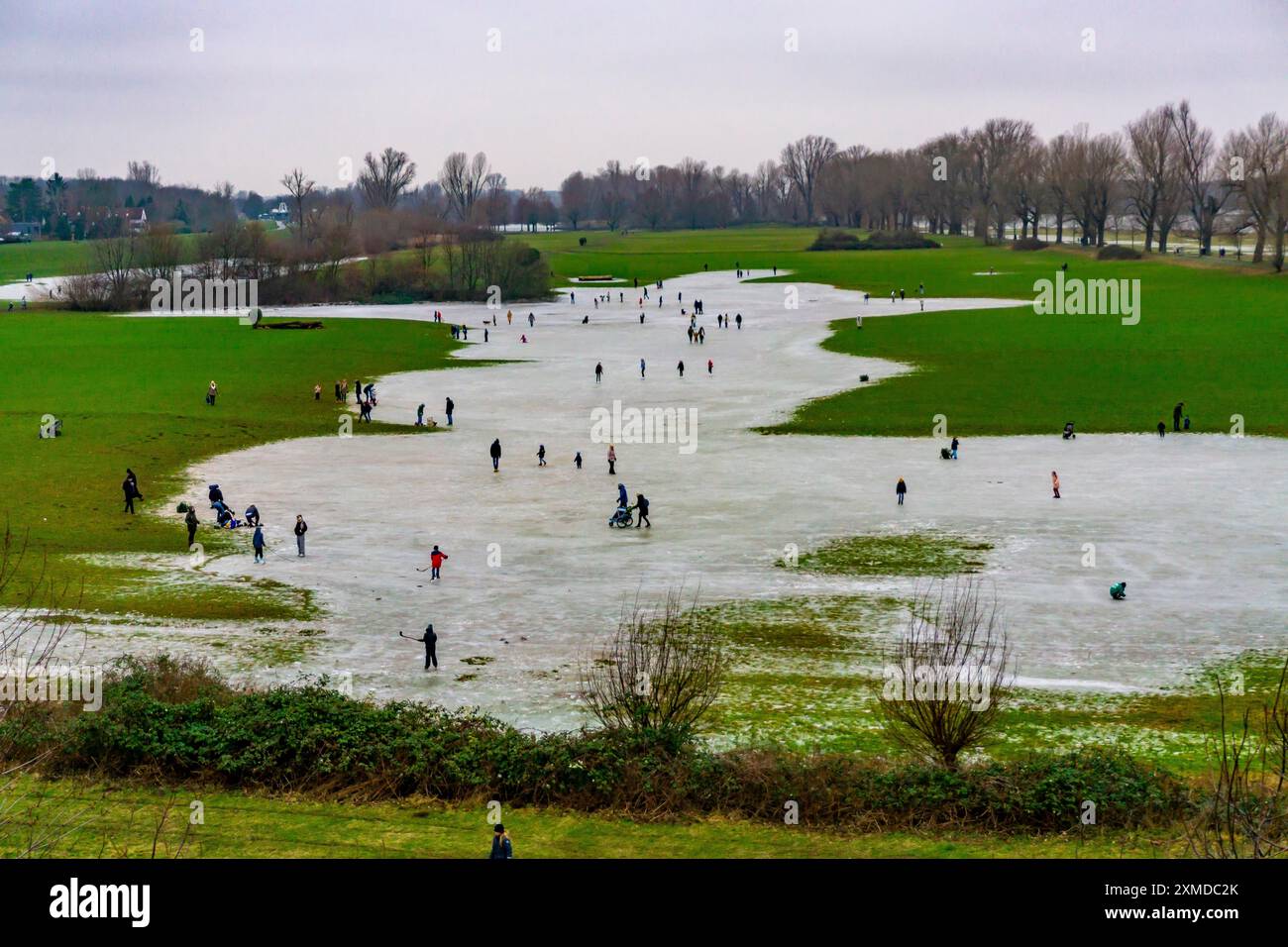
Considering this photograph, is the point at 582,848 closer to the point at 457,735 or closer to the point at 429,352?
the point at 457,735

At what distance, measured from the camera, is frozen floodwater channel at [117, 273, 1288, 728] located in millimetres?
30750

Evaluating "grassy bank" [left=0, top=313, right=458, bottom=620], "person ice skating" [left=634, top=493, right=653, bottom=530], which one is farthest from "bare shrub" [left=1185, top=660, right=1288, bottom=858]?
"grassy bank" [left=0, top=313, right=458, bottom=620]

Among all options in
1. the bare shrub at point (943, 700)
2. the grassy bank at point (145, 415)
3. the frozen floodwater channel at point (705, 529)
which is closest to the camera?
the bare shrub at point (943, 700)

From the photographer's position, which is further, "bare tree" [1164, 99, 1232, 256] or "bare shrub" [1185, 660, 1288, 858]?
"bare tree" [1164, 99, 1232, 256]

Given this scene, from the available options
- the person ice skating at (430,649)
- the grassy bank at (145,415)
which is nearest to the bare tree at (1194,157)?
the grassy bank at (145,415)

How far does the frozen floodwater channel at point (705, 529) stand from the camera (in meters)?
30.8

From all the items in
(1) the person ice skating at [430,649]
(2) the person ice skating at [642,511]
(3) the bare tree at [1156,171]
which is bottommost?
(1) the person ice skating at [430,649]

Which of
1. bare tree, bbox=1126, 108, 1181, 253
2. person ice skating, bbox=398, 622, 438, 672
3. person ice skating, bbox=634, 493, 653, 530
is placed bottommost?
person ice skating, bbox=398, 622, 438, 672

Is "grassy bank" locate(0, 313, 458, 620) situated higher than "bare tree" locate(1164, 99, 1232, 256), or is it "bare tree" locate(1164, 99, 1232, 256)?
"bare tree" locate(1164, 99, 1232, 256)

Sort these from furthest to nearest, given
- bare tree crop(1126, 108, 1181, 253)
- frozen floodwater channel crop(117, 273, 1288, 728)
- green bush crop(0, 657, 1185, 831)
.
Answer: bare tree crop(1126, 108, 1181, 253)
frozen floodwater channel crop(117, 273, 1288, 728)
green bush crop(0, 657, 1185, 831)

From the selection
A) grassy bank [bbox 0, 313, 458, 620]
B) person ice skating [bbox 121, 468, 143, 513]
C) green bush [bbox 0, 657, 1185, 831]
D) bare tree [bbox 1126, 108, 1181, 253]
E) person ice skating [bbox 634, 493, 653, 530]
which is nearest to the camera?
green bush [bbox 0, 657, 1185, 831]

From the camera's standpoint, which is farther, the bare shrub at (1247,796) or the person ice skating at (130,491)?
the person ice skating at (130,491)

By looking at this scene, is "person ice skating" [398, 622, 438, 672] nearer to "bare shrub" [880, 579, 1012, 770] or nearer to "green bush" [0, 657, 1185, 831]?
"green bush" [0, 657, 1185, 831]

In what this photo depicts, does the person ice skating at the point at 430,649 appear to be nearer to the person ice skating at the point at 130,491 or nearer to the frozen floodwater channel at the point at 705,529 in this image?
the frozen floodwater channel at the point at 705,529
